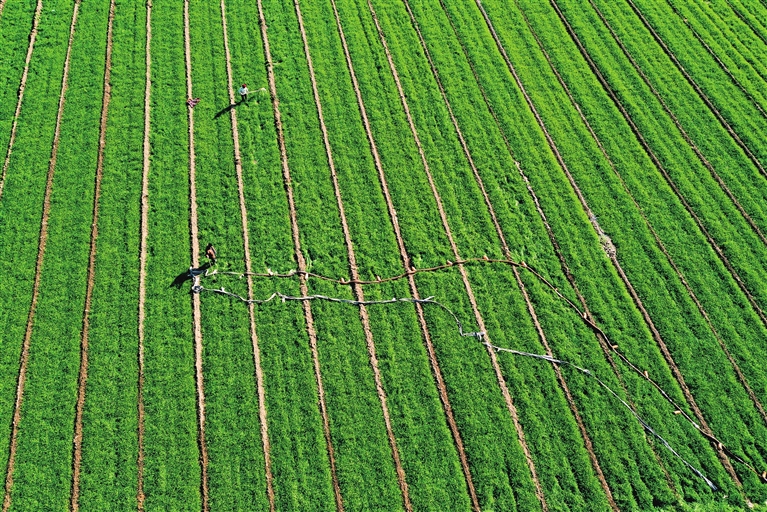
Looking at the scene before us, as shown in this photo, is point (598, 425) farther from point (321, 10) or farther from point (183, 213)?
point (321, 10)

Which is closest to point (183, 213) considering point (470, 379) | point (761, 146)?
point (470, 379)

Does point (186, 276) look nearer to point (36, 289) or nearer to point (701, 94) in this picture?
point (36, 289)

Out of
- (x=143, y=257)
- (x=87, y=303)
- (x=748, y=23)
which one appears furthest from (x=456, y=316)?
(x=748, y=23)

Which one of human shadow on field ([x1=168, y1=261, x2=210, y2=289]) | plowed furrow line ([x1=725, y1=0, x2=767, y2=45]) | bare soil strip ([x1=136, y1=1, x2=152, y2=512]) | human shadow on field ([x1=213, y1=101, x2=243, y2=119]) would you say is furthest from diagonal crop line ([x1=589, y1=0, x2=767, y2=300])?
bare soil strip ([x1=136, y1=1, x2=152, y2=512])

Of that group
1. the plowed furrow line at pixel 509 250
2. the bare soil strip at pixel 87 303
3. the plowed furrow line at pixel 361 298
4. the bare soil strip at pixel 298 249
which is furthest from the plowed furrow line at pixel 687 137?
the bare soil strip at pixel 87 303

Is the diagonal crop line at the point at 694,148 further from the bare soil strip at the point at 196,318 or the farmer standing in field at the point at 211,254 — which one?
the bare soil strip at the point at 196,318

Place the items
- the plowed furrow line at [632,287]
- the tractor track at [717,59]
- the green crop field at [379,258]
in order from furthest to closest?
the tractor track at [717,59]
the plowed furrow line at [632,287]
the green crop field at [379,258]

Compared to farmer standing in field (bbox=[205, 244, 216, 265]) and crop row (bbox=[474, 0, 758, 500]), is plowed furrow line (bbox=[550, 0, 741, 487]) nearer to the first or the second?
crop row (bbox=[474, 0, 758, 500])
